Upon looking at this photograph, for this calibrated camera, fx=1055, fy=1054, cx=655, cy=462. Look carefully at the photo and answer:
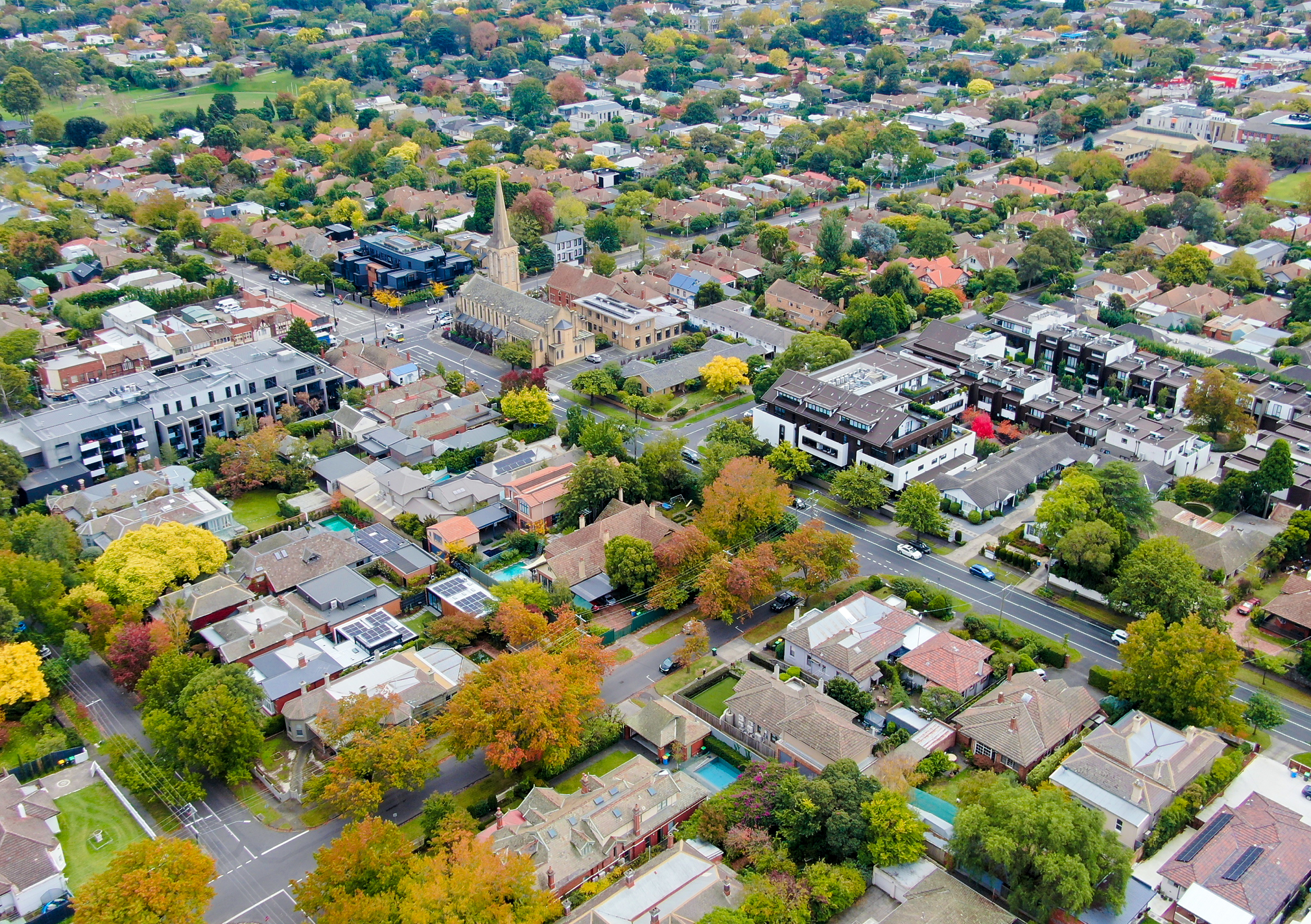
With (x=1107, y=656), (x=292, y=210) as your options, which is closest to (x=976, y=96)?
(x=292, y=210)

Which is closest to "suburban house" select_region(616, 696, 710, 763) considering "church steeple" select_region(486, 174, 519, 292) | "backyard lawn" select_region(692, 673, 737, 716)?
"backyard lawn" select_region(692, 673, 737, 716)

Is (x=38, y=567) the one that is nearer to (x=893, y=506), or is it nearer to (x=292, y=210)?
(x=893, y=506)

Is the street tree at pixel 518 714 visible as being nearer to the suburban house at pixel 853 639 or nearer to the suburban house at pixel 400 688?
the suburban house at pixel 400 688

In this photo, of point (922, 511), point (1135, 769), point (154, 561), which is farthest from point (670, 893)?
point (154, 561)

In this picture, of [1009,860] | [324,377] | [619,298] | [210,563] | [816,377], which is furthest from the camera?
[619,298]

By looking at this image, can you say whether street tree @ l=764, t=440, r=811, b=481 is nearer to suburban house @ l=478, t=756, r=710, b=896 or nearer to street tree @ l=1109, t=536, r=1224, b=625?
street tree @ l=1109, t=536, r=1224, b=625

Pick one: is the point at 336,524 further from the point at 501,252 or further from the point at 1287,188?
the point at 1287,188

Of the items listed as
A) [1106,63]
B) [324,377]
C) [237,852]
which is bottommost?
[237,852]

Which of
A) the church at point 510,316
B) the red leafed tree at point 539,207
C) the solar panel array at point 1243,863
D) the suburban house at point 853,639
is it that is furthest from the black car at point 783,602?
the red leafed tree at point 539,207
